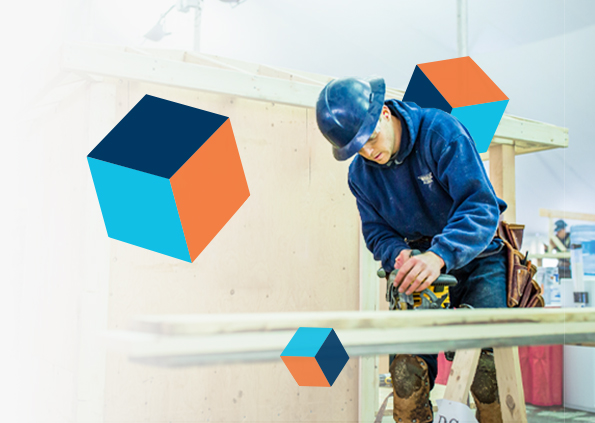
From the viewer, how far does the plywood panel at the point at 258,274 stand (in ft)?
7.41

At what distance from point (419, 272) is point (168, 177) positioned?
0.87m

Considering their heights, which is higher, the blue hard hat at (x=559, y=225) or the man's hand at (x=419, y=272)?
the blue hard hat at (x=559, y=225)

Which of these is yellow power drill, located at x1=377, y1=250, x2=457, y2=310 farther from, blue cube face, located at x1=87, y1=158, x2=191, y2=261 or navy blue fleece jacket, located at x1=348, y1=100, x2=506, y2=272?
blue cube face, located at x1=87, y1=158, x2=191, y2=261

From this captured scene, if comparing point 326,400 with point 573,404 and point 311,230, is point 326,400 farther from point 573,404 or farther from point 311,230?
point 573,404

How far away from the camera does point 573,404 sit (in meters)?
3.38

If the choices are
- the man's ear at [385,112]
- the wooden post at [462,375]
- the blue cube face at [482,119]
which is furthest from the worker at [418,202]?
the blue cube face at [482,119]

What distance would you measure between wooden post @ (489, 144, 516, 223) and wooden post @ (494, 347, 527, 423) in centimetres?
166

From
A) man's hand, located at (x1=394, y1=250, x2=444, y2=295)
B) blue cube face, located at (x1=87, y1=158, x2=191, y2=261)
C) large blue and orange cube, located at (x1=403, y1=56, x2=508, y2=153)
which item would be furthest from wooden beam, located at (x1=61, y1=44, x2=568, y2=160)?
man's hand, located at (x1=394, y1=250, x2=444, y2=295)

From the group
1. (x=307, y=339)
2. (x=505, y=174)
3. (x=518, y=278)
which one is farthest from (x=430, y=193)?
(x=505, y=174)

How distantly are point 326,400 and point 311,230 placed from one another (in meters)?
0.88

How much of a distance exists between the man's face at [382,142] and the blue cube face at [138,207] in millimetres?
681

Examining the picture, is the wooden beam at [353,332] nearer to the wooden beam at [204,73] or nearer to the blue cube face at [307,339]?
the blue cube face at [307,339]

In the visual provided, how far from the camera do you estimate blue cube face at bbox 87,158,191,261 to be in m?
1.74

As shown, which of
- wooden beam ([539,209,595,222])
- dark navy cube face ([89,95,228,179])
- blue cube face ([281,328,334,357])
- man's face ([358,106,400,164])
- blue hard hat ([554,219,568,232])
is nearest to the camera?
blue cube face ([281,328,334,357])
